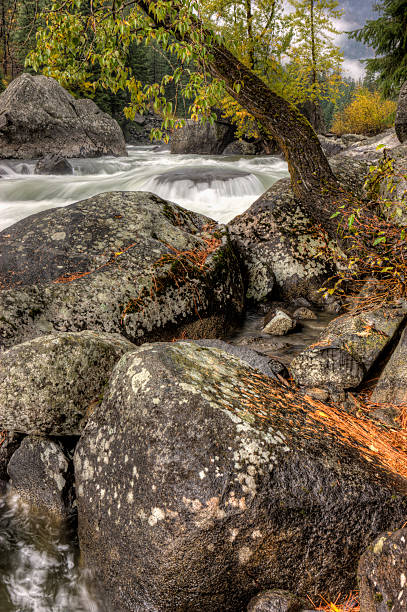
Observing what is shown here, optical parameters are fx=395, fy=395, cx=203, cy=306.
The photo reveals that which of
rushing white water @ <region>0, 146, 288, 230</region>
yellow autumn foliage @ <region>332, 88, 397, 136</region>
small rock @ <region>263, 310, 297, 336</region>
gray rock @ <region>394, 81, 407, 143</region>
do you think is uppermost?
yellow autumn foliage @ <region>332, 88, 397, 136</region>

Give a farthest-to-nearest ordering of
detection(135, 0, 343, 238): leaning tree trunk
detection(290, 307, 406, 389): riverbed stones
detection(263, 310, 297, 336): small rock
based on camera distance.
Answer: detection(135, 0, 343, 238): leaning tree trunk, detection(263, 310, 297, 336): small rock, detection(290, 307, 406, 389): riverbed stones

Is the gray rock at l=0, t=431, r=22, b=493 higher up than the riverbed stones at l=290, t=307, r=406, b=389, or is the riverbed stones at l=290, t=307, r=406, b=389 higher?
the riverbed stones at l=290, t=307, r=406, b=389

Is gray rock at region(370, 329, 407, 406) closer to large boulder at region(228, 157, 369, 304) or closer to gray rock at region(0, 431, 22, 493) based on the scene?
large boulder at region(228, 157, 369, 304)

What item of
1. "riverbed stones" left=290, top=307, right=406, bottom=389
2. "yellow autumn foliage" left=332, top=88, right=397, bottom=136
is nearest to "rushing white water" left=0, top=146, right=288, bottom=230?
"riverbed stones" left=290, top=307, right=406, bottom=389

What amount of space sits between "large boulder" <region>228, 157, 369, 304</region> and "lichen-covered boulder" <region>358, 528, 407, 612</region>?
171 inches

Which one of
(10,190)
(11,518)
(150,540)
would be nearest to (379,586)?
(150,540)

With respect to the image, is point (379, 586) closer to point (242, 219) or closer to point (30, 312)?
point (30, 312)

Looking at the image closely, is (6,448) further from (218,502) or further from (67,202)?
(67,202)

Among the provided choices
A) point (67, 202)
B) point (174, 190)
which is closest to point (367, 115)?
point (174, 190)

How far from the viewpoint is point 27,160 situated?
18438 mm

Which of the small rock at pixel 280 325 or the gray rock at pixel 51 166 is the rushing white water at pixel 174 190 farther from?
the small rock at pixel 280 325

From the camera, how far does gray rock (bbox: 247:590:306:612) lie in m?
1.89

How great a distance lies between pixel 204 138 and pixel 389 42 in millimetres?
11493

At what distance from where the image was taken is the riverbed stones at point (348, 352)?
3.70 metres
